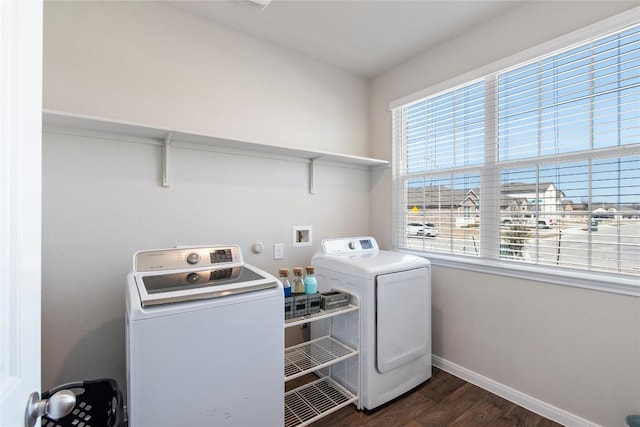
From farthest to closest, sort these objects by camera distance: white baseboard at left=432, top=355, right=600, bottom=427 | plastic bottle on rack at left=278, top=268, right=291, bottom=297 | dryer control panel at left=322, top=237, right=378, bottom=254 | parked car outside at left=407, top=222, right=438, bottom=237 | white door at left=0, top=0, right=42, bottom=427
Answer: parked car outside at left=407, top=222, right=438, bottom=237, dryer control panel at left=322, top=237, right=378, bottom=254, plastic bottle on rack at left=278, top=268, right=291, bottom=297, white baseboard at left=432, top=355, right=600, bottom=427, white door at left=0, top=0, right=42, bottom=427

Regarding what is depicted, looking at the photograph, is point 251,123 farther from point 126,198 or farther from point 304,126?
point 126,198

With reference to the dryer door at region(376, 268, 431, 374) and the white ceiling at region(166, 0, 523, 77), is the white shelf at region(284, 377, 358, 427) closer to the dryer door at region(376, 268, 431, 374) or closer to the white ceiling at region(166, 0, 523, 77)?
the dryer door at region(376, 268, 431, 374)

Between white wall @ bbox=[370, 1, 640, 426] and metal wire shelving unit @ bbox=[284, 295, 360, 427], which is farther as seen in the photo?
metal wire shelving unit @ bbox=[284, 295, 360, 427]

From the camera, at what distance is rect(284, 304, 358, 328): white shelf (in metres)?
1.67

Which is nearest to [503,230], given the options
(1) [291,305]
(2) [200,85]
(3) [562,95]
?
(3) [562,95]

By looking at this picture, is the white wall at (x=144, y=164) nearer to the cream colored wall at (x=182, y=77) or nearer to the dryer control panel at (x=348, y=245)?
the cream colored wall at (x=182, y=77)

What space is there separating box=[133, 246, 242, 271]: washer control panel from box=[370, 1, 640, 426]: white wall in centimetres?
166

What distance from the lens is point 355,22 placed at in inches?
81.6

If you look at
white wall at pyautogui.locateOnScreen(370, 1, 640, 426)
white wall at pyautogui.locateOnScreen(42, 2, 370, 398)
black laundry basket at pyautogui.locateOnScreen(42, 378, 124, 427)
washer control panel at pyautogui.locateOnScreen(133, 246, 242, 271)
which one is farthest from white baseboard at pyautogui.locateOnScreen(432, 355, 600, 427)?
black laundry basket at pyautogui.locateOnScreen(42, 378, 124, 427)

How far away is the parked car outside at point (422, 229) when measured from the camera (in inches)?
97.6

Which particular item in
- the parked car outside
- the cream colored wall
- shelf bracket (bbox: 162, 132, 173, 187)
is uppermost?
the cream colored wall

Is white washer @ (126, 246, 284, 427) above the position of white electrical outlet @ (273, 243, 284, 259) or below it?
below

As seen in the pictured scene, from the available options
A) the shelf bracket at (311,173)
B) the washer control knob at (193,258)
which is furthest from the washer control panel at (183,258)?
the shelf bracket at (311,173)

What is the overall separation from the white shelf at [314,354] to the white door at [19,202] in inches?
59.8
